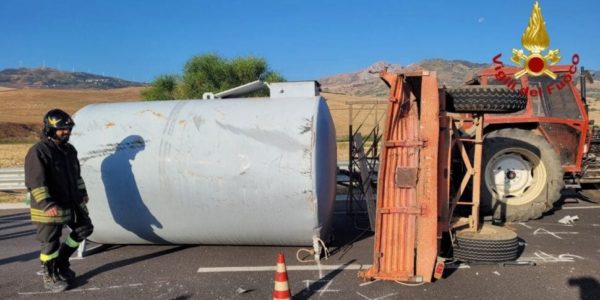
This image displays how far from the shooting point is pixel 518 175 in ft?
24.0

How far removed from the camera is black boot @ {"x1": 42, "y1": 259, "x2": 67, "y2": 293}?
4.83 metres

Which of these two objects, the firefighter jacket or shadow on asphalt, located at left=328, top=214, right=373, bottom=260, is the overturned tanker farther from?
the firefighter jacket

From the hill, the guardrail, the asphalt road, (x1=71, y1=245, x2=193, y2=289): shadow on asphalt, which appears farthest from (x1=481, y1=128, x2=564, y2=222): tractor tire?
the hill

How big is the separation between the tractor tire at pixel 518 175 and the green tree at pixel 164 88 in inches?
932

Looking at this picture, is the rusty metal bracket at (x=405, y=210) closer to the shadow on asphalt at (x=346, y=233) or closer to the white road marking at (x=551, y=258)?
the shadow on asphalt at (x=346, y=233)

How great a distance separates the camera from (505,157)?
7.29 metres

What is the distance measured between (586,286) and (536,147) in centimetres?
301

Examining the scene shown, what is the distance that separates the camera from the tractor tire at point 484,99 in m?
5.13

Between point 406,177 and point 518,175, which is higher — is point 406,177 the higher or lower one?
the higher one

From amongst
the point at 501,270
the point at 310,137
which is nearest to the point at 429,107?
the point at 310,137

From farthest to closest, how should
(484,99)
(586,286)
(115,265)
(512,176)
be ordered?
(512,176) < (115,265) < (484,99) < (586,286)

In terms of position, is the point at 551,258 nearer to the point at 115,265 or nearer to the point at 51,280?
the point at 115,265

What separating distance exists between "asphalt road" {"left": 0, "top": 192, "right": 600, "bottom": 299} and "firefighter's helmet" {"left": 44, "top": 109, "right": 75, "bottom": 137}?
1.73 meters

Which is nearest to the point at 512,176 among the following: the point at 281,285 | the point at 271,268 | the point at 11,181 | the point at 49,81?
the point at 271,268
